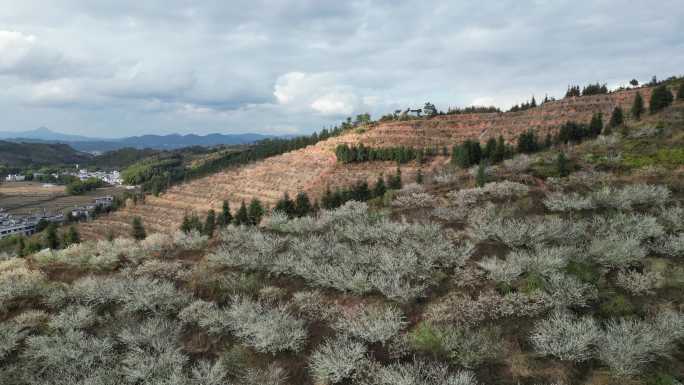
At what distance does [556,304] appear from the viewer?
37.9ft

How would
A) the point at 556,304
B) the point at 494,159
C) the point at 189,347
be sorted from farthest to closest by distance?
1. the point at 494,159
2. the point at 189,347
3. the point at 556,304

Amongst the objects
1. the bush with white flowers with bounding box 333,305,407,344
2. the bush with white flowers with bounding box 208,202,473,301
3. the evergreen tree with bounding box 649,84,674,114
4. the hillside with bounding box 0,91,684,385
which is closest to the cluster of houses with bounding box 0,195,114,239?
the hillside with bounding box 0,91,684,385

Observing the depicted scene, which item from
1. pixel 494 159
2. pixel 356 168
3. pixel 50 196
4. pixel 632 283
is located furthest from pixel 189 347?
pixel 50 196

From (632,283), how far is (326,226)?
15.7 m

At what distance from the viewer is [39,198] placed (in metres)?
142

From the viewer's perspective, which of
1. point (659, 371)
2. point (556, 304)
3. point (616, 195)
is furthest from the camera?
point (616, 195)

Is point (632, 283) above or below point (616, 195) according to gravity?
below

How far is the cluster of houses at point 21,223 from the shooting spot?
96.4 m

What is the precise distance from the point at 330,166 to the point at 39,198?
125 meters

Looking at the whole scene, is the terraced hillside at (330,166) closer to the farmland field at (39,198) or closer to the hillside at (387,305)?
the hillside at (387,305)

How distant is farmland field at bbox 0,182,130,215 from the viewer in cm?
12812

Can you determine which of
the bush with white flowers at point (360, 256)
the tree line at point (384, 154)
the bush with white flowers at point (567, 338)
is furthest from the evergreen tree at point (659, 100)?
the bush with white flowers at point (567, 338)

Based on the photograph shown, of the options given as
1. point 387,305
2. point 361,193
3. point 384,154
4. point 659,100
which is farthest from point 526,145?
point 387,305

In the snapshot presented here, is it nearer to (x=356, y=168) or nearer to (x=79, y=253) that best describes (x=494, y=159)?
(x=356, y=168)
